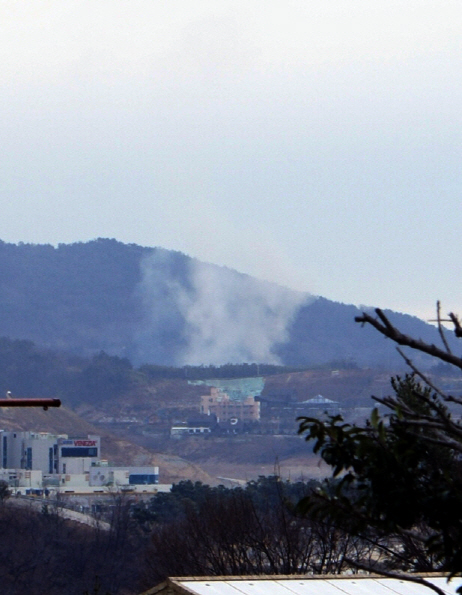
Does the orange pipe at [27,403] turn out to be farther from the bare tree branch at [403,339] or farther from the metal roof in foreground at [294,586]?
the metal roof in foreground at [294,586]

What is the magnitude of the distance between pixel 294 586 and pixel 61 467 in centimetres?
15381

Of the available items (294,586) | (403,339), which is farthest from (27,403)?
(294,586)

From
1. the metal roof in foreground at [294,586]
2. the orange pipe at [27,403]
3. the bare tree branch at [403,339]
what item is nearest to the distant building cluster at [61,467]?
the metal roof in foreground at [294,586]

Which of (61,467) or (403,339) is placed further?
(61,467)

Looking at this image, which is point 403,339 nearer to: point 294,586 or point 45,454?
point 294,586

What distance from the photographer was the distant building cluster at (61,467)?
500 ft

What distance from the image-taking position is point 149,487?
14638cm

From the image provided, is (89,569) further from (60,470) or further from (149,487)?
(60,470)

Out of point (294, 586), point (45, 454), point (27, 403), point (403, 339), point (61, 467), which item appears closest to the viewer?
point (403, 339)

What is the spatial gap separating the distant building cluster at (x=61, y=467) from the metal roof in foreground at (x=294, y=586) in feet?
430

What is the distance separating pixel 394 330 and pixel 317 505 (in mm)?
1205

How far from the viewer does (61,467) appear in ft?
555

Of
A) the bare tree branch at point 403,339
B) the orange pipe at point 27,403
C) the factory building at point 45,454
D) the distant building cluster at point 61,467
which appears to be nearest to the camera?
the bare tree branch at point 403,339

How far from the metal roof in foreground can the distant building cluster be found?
13092 centimetres
